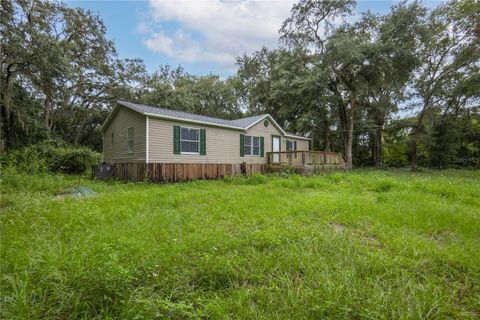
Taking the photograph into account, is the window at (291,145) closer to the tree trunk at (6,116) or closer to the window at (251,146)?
the window at (251,146)

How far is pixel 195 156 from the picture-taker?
12.0 m

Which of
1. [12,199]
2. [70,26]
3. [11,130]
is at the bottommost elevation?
[12,199]

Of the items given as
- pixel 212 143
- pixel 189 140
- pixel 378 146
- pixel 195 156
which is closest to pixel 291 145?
pixel 212 143

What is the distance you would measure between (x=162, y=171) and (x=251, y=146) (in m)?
6.69

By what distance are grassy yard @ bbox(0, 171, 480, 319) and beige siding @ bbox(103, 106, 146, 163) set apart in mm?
6258

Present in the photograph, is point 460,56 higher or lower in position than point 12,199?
higher

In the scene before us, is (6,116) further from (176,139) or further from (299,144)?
(299,144)

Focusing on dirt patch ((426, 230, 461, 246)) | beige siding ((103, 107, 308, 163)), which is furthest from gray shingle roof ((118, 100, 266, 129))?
dirt patch ((426, 230, 461, 246))

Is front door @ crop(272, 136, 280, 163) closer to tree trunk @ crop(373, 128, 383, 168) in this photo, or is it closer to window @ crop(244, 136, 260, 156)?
window @ crop(244, 136, 260, 156)

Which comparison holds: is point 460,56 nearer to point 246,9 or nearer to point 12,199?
point 246,9

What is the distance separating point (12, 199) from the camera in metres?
4.59

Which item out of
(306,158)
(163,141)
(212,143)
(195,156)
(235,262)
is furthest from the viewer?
(306,158)

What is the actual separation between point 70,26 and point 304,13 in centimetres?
1698

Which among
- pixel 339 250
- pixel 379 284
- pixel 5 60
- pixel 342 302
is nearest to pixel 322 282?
pixel 342 302
